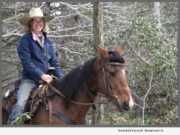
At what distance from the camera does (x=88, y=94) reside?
5395 mm

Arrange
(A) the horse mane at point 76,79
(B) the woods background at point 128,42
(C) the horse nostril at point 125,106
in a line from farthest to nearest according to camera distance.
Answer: (B) the woods background at point 128,42 < (A) the horse mane at point 76,79 < (C) the horse nostril at point 125,106

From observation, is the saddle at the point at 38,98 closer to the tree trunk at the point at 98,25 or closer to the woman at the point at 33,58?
the woman at the point at 33,58

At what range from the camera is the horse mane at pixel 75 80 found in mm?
5340

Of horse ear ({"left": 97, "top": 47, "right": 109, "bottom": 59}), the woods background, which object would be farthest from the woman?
horse ear ({"left": 97, "top": 47, "right": 109, "bottom": 59})

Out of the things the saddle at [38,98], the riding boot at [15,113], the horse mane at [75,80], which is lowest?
the riding boot at [15,113]

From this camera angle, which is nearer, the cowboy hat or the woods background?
the cowboy hat

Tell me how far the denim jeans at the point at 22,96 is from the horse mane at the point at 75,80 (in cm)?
29

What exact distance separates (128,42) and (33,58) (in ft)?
4.47

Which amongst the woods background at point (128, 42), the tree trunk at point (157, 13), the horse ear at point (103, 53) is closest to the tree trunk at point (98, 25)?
the woods background at point (128, 42)

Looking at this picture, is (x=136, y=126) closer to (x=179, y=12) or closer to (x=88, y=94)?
(x=88, y=94)

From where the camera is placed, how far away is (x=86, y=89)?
5.38 m

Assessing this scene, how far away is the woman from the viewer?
219 inches

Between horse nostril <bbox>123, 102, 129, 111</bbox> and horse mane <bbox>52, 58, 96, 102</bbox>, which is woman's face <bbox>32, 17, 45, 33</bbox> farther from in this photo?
horse nostril <bbox>123, 102, 129, 111</bbox>

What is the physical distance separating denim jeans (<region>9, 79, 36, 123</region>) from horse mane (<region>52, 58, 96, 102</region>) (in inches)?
11.6
